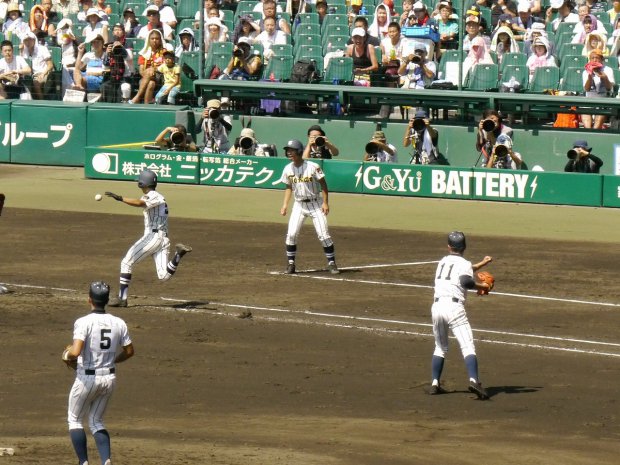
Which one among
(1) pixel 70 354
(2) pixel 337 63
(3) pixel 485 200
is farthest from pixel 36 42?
(1) pixel 70 354

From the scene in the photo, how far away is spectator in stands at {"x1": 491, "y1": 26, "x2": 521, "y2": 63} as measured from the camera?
2817cm

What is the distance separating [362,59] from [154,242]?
12622 millimetres

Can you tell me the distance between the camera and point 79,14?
32750 mm

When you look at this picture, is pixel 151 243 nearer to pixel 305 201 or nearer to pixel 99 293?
pixel 305 201

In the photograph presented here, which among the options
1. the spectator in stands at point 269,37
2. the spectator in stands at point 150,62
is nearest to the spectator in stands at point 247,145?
the spectator in stands at point 269,37

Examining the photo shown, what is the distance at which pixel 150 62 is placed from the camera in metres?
30.2

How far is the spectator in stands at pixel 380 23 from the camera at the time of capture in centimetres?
2931

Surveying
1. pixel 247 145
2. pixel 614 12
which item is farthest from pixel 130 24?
pixel 614 12

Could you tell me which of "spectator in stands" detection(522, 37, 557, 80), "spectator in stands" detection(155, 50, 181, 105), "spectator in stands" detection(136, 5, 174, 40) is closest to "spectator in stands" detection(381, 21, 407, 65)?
"spectator in stands" detection(522, 37, 557, 80)

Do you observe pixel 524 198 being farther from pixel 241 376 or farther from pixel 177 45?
pixel 241 376

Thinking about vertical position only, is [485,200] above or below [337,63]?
below

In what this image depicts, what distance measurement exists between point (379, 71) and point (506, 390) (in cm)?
1594

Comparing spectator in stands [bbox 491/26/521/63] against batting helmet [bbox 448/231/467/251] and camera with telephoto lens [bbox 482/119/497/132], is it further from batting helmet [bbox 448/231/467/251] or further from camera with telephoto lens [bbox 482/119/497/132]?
batting helmet [bbox 448/231/467/251]

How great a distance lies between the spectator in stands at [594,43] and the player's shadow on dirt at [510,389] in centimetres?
1487
